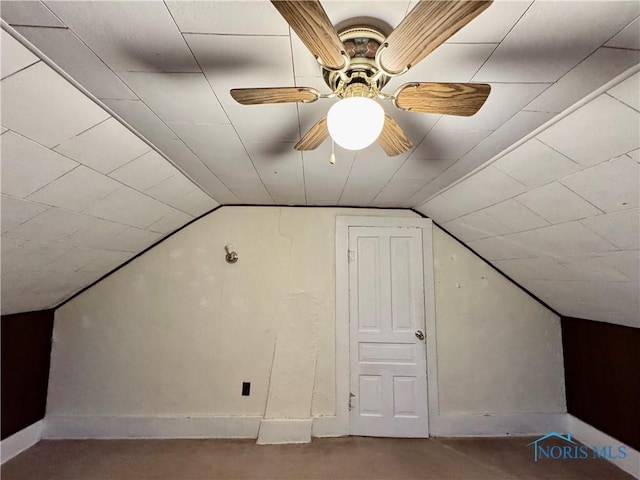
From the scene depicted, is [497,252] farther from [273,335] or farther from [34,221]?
[34,221]

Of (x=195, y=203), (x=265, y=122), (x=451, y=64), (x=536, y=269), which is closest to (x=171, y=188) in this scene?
(x=195, y=203)

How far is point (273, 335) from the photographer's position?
3109mm

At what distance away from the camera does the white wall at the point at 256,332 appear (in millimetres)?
2967

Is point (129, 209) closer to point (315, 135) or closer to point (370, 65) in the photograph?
point (315, 135)

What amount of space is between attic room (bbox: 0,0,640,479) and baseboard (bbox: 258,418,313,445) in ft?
0.07

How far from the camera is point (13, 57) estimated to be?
1.07m

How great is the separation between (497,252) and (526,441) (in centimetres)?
181

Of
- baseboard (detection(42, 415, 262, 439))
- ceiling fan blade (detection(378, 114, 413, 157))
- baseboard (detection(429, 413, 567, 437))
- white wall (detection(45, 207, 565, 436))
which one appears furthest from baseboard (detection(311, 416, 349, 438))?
ceiling fan blade (detection(378, 114, 413, 157))

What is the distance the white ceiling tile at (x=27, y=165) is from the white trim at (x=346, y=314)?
2.27 metres

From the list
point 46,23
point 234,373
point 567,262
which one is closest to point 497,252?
point 567,262

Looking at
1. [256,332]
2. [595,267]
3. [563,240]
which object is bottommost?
[256,332]

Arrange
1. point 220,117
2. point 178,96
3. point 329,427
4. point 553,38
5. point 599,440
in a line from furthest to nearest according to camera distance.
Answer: point 329,427, point 599,440, point 220,117, point 178,96, point 553,38

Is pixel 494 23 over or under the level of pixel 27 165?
over

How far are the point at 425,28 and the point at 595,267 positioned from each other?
2.30 metres
